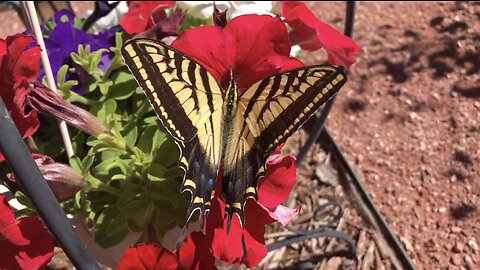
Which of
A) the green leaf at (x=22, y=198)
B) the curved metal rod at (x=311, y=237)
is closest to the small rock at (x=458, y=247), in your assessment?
the curved metal rod at (x=311, y=237)

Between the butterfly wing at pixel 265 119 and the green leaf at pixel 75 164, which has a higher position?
the butterfly wing at pixel 265 119

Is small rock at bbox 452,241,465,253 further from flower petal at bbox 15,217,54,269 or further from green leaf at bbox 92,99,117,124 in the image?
flower petal at bbox 15,217,54,269

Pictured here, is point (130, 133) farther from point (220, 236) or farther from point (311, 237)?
point (311, 237)

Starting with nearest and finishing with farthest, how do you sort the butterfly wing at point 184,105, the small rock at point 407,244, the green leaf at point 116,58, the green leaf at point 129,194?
the butterfly wing at point 184,105
the green leaf at point 129,194
the green leaf at point 116,58
the small rock at point 407,244

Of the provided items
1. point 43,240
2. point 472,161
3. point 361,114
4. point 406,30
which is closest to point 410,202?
point 472,161

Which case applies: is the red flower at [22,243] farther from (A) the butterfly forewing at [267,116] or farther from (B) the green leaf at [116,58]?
(B) the green leaf at [116,58]

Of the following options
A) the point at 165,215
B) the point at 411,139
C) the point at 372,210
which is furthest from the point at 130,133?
the point at 411,139

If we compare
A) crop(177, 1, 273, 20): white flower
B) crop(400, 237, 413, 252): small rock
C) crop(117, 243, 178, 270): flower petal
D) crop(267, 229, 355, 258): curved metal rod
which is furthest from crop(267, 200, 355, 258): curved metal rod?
crop(117, 243, 178, 270): flower petal
